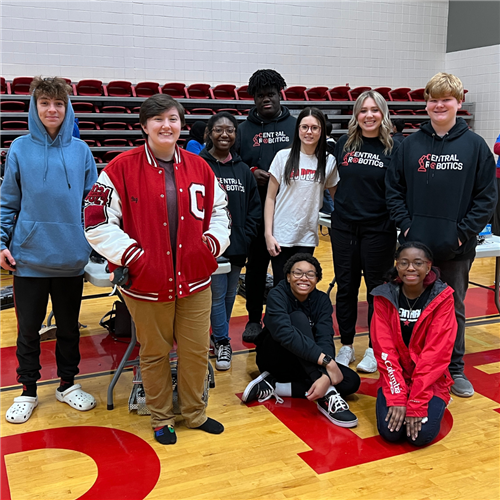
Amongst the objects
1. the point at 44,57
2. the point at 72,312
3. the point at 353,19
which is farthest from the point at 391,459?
the point at 353,19

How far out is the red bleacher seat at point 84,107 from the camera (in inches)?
326

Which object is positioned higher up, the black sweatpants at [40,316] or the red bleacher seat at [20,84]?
the red bleacher seat at [20,84]

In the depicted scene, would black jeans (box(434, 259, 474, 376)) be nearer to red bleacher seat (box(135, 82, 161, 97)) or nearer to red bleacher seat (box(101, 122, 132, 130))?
red bleacher seat (box(101, 122, 132, 130))

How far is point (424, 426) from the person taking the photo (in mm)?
2469

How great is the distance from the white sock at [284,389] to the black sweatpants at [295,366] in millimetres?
19

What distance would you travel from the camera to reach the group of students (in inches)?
93.2

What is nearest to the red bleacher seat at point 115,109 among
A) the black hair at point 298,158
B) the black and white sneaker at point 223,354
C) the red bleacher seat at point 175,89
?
the red bleacher seat at point 175,89

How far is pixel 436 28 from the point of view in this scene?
11188 millimetres

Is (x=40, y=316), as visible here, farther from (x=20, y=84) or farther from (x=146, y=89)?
(x=146, y=89)

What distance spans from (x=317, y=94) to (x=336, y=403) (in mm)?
8280

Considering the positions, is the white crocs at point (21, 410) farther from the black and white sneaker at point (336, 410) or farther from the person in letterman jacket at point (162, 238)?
the black and white sneaker at point (336, 410)

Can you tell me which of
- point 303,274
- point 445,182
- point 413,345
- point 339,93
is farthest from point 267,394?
point 339,93

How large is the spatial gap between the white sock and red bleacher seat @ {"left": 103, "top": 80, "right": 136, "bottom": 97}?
6901 mm

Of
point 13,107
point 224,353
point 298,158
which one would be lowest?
point 224,353
